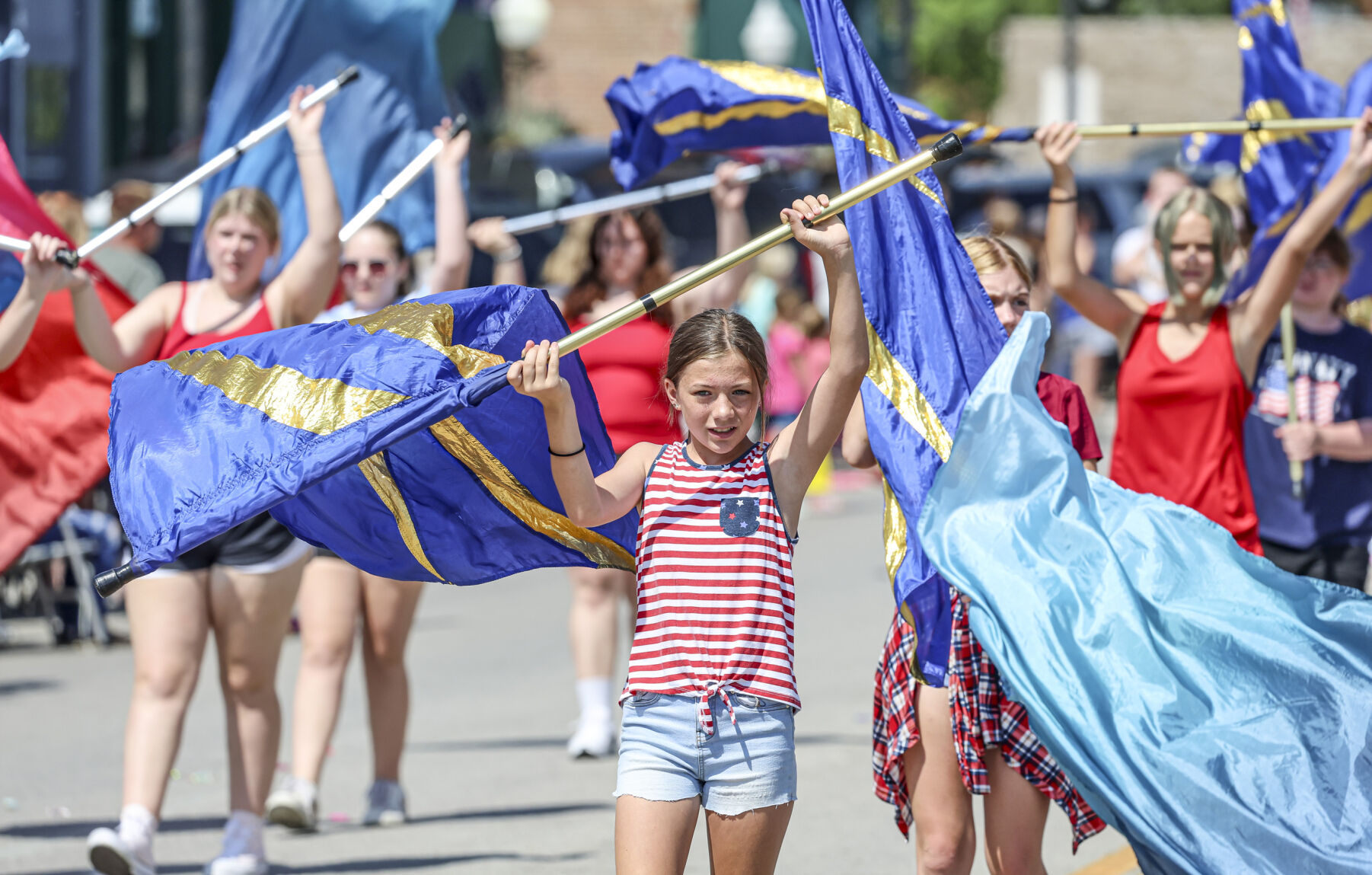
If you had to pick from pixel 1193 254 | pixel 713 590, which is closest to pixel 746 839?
pixel 713 590

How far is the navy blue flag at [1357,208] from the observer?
6.79 m

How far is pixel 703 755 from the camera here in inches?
157

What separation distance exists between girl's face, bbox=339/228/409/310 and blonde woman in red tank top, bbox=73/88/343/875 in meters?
0.70

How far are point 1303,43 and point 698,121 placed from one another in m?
37.5

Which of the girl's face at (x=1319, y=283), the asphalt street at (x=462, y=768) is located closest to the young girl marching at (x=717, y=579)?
the asphalt street at (x=462, y=768)

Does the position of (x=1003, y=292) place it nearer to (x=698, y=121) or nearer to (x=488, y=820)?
(x=698, y=121)

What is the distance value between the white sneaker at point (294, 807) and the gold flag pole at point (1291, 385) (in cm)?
333

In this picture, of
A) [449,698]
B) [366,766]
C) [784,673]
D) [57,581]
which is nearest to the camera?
[784,673]

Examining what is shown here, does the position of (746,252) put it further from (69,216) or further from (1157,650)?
(69,216)

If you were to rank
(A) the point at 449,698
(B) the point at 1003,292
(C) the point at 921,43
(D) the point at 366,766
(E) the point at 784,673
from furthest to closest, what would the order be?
1. (C) the point at 921,43
2. (A) the point at 449,698
3. (D) the point at 366,766
4. (B) the point at 1003,292
5. (E) the point at 784,673

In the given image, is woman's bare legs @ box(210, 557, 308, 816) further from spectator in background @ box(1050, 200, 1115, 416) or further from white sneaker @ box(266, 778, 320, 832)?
spectator in background @ box(1050, 200, 1115, 416)

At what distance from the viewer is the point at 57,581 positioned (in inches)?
405

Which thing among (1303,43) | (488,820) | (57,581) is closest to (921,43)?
(1303,43)

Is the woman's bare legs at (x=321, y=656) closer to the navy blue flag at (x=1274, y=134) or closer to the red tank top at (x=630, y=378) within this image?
the red tank top at (x=630, y=378)
